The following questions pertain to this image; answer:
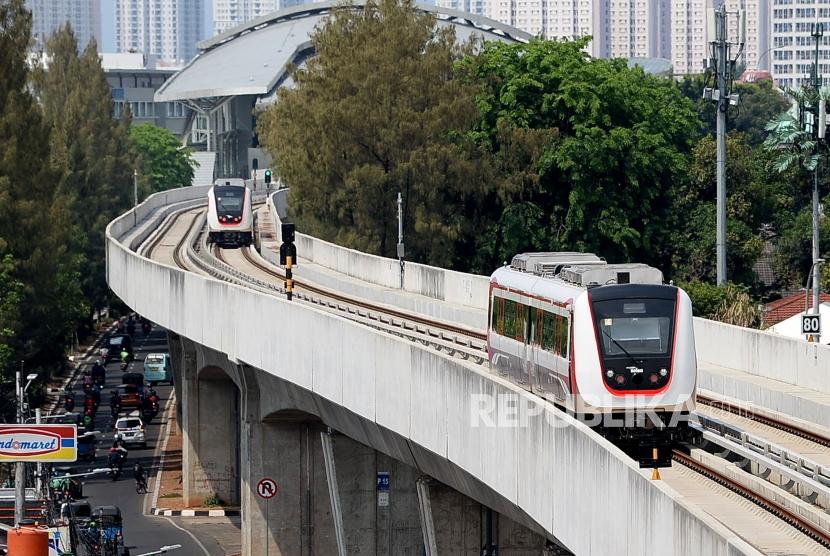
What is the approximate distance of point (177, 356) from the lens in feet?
268

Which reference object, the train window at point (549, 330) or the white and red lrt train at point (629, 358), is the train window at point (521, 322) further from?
the white and red lrt train at point (629, 358)

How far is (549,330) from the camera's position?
30953mm

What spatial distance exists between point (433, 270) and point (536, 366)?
1024 inches

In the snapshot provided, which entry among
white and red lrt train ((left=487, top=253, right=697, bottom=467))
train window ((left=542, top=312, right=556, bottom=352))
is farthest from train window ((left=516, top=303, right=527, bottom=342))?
white and red lrt train ((left=487, top=253, right=697, bottom=467))

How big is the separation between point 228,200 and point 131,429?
12253 mm

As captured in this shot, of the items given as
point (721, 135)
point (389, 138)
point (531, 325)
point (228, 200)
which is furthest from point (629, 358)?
point (228, 200)

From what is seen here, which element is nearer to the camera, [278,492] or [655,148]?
[278,492]

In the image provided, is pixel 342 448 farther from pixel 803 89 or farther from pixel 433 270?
pixel 803 89

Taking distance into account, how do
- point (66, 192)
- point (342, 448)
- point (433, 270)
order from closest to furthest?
point (342, 448) → point (433, 270) → point (66, 192)

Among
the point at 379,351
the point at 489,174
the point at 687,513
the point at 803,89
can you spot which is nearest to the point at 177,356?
the point at 489,174

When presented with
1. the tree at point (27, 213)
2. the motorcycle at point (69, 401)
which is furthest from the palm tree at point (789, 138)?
the motorcycle at point (69, 401)

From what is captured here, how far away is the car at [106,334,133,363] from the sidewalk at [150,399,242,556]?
2970 centimetres

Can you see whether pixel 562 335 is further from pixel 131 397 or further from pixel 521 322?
pixel 131 397

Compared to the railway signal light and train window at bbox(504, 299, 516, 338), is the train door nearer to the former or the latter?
train window at bbox(504, 299, 516, 338)
